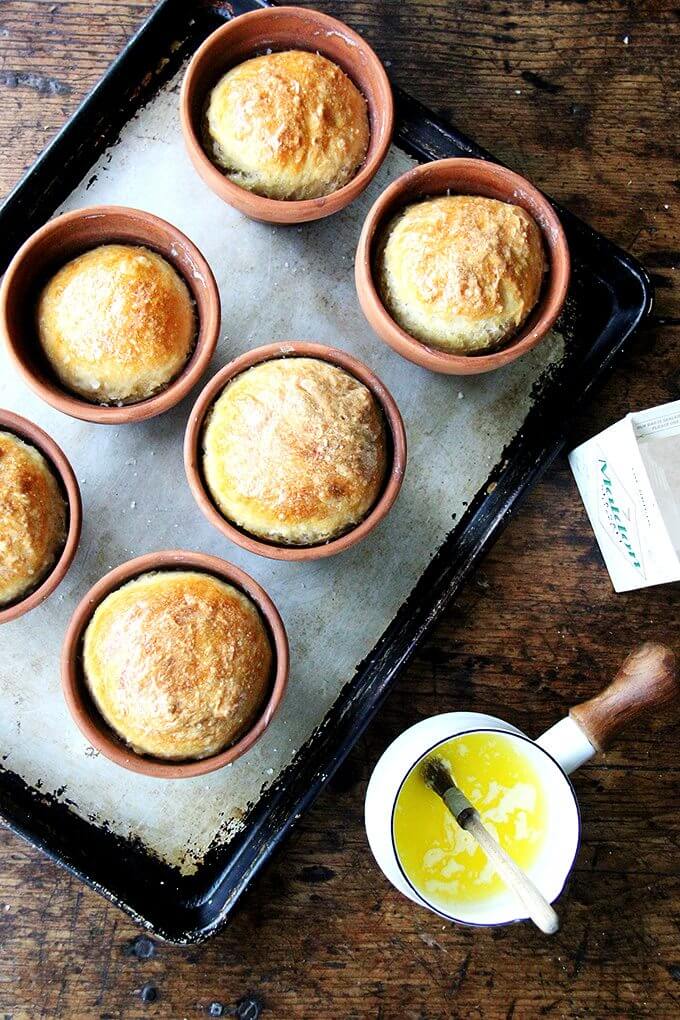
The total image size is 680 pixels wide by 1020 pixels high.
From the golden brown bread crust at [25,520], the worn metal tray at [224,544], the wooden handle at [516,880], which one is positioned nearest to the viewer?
the wooden handle at [516,880]

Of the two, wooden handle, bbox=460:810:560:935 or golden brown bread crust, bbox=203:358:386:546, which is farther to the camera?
golden brown bread crust, bbox=203:358:386:546

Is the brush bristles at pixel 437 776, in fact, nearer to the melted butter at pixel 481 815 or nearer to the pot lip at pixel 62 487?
the melted butter at pixel 481 815

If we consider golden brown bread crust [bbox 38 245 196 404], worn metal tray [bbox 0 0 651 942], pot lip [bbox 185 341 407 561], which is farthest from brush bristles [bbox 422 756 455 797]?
golden brown bread crust [bbox 38 245 196 404]

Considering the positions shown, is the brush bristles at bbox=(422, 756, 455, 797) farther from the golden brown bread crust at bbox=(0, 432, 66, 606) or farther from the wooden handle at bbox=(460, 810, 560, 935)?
the golden brown bread crust at bbox=(0, 432, 66, 606)

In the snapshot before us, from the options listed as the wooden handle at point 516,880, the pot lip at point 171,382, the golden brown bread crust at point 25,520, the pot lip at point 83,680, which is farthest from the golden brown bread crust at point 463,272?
the wooden handle at point 516,880

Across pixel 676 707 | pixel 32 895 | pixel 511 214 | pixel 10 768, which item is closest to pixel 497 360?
pixel 511 214

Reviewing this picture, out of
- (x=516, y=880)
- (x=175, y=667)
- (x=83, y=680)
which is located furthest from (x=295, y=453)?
(x=516, y=880)

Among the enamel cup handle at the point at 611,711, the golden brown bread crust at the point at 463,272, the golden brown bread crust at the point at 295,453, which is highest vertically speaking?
the golden brown bread crust at the point at 463,272
